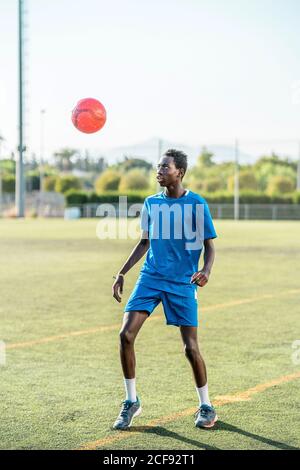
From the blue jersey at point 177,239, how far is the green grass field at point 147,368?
101 centimetres

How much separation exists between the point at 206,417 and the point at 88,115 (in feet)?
9.17

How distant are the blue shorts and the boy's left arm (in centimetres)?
19

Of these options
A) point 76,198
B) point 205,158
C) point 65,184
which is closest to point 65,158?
point 205,158

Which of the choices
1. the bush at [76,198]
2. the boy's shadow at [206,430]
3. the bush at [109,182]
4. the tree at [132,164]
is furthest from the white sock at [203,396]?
the tree at [132,164]

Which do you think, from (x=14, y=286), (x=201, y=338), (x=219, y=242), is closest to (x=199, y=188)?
(x=219, y=242)

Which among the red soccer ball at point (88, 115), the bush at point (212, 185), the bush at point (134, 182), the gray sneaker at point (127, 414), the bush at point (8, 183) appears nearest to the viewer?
the gray sneaker at point (127, 414)

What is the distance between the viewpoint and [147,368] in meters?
8.71

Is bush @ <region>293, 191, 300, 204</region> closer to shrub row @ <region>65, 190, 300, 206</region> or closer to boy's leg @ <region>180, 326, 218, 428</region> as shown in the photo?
shrub row @ <region>65, 190, 300, 206</region>

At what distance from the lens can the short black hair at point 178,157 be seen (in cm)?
654

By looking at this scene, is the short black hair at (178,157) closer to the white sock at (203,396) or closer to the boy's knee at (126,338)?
the boy's knee at (126,338)

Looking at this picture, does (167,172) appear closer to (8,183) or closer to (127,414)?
(127,414)

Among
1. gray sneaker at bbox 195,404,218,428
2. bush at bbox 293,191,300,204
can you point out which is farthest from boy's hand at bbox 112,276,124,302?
bush at bbox 293,191,300,204

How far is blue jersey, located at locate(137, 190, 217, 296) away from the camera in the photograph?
258 inches

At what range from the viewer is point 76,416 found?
6.74 meters
